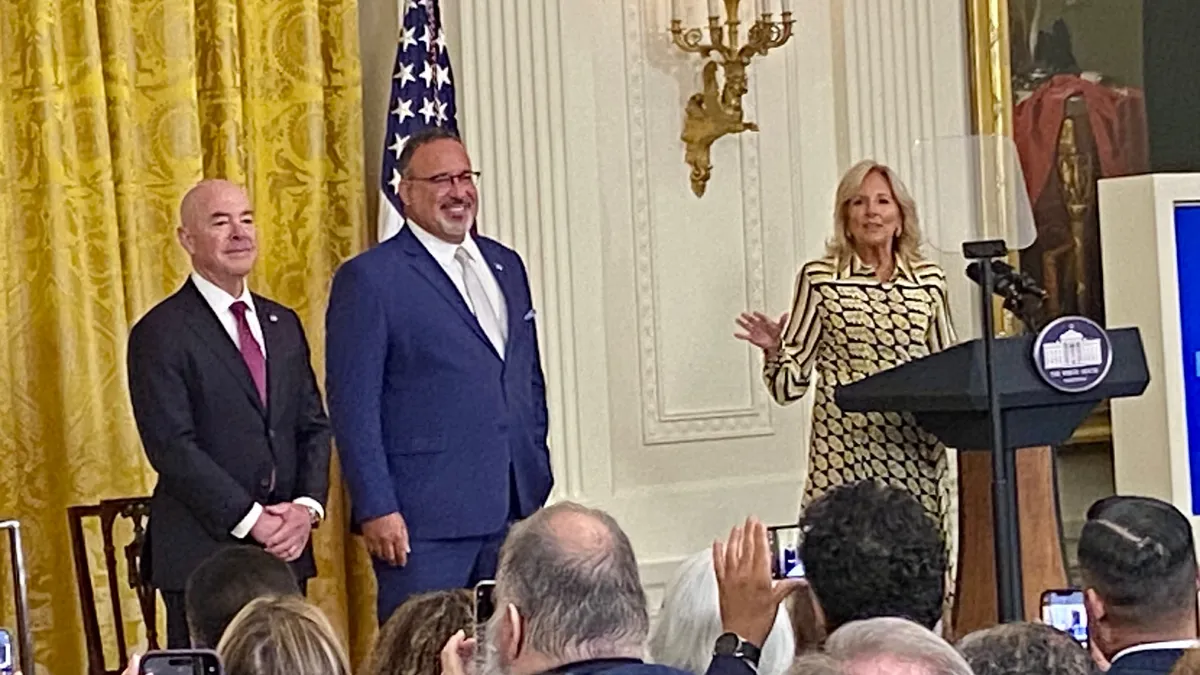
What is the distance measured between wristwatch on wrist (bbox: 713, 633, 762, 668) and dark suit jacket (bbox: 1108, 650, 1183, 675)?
0.59m

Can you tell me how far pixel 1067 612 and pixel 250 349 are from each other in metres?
2.37

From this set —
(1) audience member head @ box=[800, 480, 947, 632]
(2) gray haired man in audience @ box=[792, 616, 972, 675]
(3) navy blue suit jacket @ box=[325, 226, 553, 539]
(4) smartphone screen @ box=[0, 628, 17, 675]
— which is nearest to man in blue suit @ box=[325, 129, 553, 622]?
(3) navy blue suit jacket @ box=[325, 226, 553, 539]

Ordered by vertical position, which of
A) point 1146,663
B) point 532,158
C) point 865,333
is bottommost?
point 1146,663

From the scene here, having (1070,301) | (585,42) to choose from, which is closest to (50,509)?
(585,42)

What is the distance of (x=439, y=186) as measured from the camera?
5113 millimetres

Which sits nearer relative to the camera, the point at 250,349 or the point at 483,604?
the point at 483,604

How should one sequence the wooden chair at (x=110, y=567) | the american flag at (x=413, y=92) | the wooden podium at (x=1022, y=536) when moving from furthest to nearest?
1. the american flag at (x=413, y=92)
2. the wooden chair at (x=110, y=567)
3. the wooden podium at (x=1022, y=536)

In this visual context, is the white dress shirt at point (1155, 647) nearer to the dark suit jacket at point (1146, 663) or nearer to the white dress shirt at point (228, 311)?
the dark suit jacket at point (1146, 663)

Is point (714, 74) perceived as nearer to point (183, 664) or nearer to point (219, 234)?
point (219, 234)

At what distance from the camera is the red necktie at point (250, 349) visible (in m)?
5.11

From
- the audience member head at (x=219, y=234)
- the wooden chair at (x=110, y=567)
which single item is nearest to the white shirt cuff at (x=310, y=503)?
the wooden chair at (x=110, y=567)

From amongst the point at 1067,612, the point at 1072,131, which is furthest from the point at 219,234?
the point at 1072,131

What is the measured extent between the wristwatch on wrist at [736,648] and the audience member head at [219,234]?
265 centimetres

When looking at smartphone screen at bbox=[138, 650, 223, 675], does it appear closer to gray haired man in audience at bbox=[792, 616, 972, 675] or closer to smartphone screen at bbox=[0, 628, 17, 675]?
smartphone screen at bbox=[0, 628, 17, 675]
